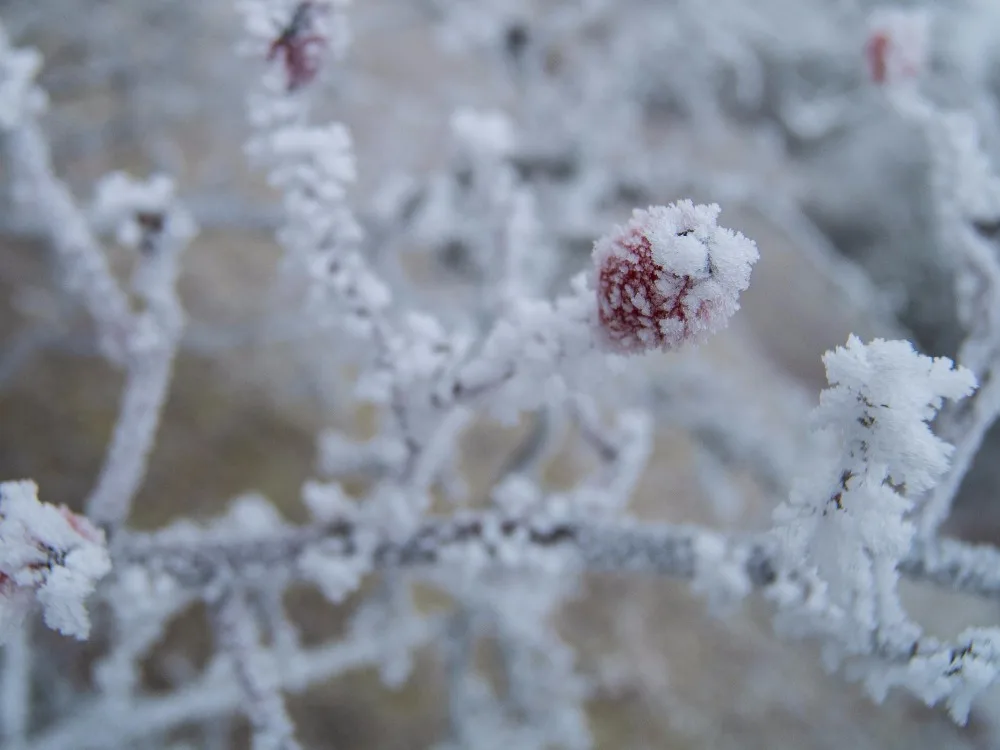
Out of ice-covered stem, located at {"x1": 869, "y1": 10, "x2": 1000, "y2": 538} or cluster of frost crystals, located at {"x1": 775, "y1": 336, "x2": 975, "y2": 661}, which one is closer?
cluster of frost crystals, located at {"x1": 775, "y1": 336, "x2": 975, "y2": 661}

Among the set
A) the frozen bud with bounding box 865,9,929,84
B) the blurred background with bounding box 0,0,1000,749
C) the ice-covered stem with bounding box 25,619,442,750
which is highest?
the blurred background with bounding box 0,0,1000,749

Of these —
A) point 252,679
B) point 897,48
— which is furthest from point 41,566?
point 897,48

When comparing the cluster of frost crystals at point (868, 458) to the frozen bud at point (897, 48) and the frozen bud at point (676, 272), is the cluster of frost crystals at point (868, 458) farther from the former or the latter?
the frozen bud at point (897, 48)

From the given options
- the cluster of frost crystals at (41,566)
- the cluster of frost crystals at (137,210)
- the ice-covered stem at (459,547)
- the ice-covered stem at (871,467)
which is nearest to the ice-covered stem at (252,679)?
the ice-covered stem at (459,547)

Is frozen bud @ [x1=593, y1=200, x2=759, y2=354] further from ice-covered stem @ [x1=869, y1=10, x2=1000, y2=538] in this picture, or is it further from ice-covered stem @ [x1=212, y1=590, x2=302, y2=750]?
ice-covered stem @ [x1=212, y1=590, x2=302, y2=750]

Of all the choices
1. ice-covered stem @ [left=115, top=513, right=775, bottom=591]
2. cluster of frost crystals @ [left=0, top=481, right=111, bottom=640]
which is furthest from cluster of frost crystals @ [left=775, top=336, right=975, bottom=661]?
cluster of frost crystals @ [left=0, top=481, right=111, bottom=640]

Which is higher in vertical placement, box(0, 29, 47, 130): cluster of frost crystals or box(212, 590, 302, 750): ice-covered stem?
box(0, 29, 47, 130): cluster of frost crystals
